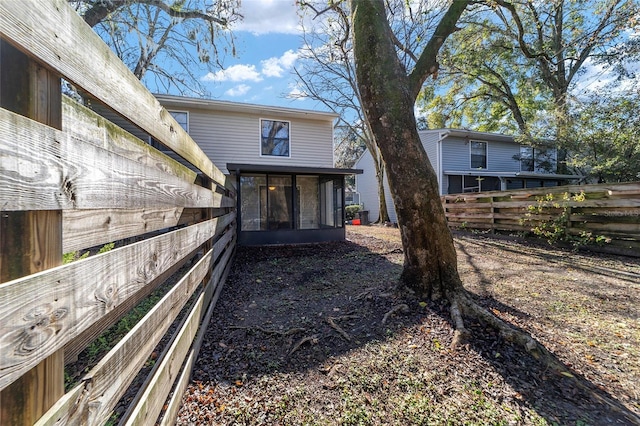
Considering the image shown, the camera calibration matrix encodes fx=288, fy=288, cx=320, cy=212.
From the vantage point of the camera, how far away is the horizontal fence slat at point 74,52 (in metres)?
0.69

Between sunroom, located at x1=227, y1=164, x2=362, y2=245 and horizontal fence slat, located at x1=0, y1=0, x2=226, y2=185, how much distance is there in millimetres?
7130

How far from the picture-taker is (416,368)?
86.8 inches

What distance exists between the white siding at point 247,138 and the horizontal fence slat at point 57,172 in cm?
933

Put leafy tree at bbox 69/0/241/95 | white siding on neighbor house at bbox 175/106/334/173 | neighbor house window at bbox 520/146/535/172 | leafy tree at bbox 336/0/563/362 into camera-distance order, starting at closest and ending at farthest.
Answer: leafy tree at bbox 336/0/563/362 → leafy tree at bbox 69/0/241/95 → white siding on neighbor house at bbox 175/106/334/173 → neighbor house window at bbox 520/146/535/172

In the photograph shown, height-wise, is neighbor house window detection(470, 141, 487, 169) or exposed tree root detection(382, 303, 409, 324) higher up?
neighbor house window detection(470, 141, 487, 169)

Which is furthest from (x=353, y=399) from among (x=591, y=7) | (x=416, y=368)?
(x=591, y=7)

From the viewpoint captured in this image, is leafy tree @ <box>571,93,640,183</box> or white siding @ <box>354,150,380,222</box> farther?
white siding @ <box>354,150,380,222</box>

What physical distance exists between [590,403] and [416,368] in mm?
1080

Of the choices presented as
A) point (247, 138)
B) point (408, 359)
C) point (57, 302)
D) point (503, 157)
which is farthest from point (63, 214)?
point (503, 157)

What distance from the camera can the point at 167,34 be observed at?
10562mm

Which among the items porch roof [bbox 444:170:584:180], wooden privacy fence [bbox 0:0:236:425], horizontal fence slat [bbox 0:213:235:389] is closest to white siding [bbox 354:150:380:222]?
porch roof [bbox 444:170:584:180]

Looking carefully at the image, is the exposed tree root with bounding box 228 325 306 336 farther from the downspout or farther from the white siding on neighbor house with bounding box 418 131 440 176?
the white siding on neighbor house with bounding box 418 131 440 176

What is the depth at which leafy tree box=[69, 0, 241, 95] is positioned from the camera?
29.3ft

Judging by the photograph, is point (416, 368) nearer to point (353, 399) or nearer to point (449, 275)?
point (353, 399)
